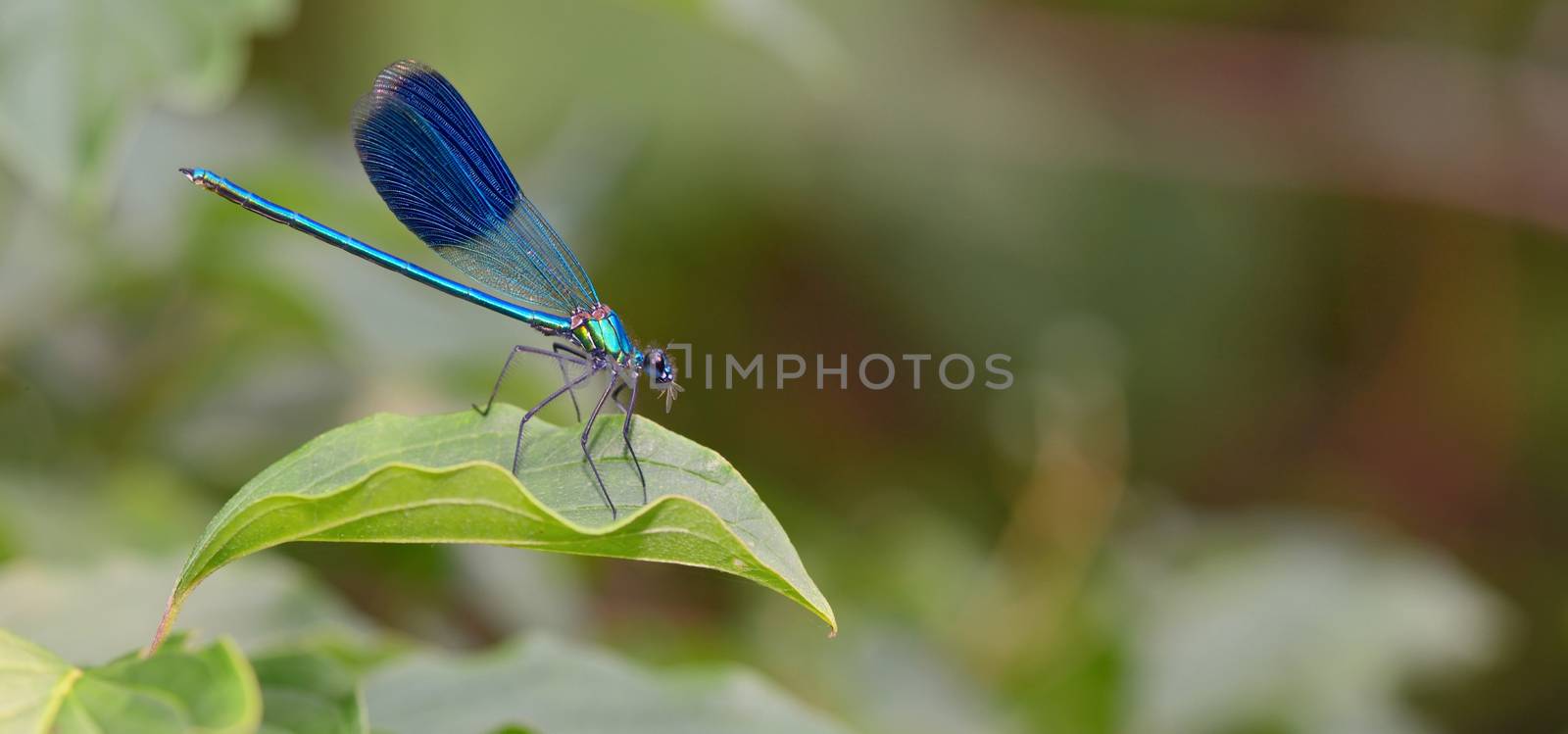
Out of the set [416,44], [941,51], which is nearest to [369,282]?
[416,44]

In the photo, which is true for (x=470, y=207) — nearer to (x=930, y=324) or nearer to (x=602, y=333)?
(x=602, y=333)

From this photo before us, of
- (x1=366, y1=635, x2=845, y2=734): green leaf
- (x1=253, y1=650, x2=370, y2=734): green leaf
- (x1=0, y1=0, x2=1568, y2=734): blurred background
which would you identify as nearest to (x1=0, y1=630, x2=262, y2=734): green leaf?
(x1=253, y1=650, x2=370, y2=734): green leaf

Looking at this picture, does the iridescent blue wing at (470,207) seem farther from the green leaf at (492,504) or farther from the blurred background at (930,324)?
the green leaf at (492,504)

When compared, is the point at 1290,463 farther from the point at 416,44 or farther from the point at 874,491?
the point at 416,44

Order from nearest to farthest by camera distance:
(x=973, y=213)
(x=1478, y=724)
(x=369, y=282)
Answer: (x=369, y=282), (x=1478, y=724), (x=973, y=213)

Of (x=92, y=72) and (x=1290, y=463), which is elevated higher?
(x=1290, y=463)

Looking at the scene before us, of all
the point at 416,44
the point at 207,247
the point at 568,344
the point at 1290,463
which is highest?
the point at 1290,463
